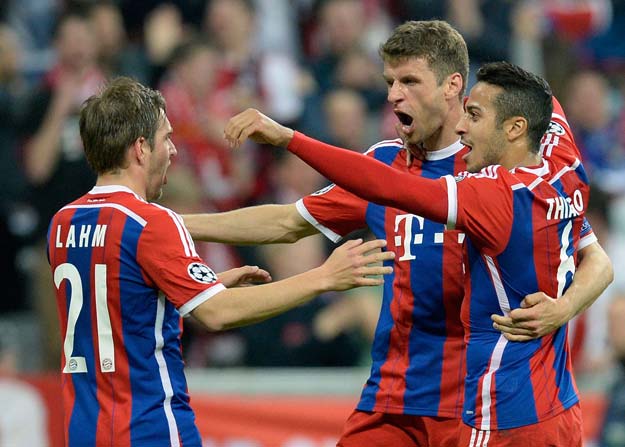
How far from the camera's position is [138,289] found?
3910 millimetres

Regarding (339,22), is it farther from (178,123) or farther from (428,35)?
(428,35)

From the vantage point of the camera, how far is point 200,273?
388cm

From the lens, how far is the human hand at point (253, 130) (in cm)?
395

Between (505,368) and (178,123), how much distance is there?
517 centimetres

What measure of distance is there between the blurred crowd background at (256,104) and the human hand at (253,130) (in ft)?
11.7

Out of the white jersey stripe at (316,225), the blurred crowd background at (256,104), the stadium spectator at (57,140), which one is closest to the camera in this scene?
the white jersey stripe at (316,225)

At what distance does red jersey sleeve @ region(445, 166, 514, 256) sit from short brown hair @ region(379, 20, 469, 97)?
0.82m

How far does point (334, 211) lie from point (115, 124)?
1177 millimetres

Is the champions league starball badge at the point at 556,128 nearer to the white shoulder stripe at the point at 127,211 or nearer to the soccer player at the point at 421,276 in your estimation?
the soccer player at the point at 421,276

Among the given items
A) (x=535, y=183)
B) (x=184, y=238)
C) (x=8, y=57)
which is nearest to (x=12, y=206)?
(x=8, y=57)

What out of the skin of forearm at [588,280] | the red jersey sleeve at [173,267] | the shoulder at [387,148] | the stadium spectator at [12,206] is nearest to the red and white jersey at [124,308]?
the red jersey sleeve at [173,267]

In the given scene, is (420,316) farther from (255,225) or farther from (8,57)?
(8,57)

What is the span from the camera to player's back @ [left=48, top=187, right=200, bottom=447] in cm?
390

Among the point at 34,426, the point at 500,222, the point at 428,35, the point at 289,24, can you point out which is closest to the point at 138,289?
the point at 500,222
